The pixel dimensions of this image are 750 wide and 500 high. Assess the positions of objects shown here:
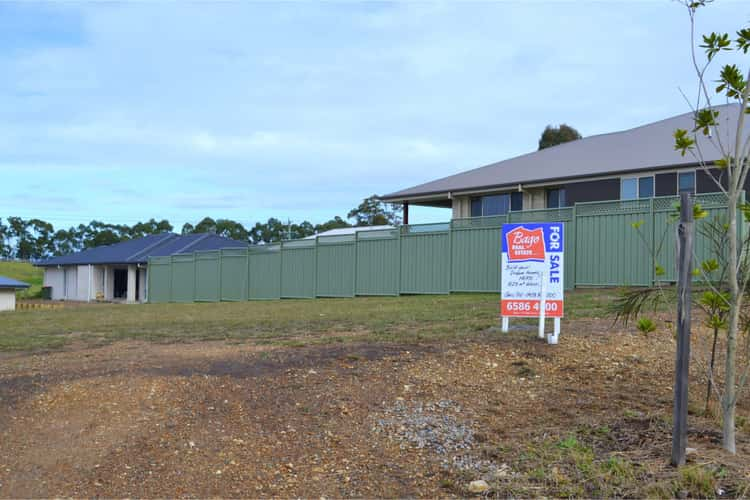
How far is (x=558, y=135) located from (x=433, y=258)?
23.0 m

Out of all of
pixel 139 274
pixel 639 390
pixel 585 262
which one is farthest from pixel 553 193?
pixel 139 274

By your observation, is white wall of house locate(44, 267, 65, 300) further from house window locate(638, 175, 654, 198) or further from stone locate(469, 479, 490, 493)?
stone locate(469, 479, 490, 493)

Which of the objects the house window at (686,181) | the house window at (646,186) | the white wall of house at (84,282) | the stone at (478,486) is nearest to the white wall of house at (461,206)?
the house window at (646,186)

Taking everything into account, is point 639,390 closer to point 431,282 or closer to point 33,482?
point 33,482

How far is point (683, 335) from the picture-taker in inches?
205

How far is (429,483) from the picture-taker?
5.45 m

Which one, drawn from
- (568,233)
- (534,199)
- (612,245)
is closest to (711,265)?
(612,245)

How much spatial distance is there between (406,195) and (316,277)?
215 inches

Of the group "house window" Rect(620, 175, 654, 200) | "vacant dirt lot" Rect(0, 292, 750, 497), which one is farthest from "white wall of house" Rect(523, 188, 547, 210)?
"vacant dirt lot" Rect(0, 292, 750, 497)

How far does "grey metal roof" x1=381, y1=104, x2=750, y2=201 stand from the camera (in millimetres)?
23125

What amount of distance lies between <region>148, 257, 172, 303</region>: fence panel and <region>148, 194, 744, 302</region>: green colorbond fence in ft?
3.97

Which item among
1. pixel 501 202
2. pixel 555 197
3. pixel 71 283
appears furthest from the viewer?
pixel 71 283

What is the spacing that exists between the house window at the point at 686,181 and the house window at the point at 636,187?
0.84 meters

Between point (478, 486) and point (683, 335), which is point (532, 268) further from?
point (478, 486)
